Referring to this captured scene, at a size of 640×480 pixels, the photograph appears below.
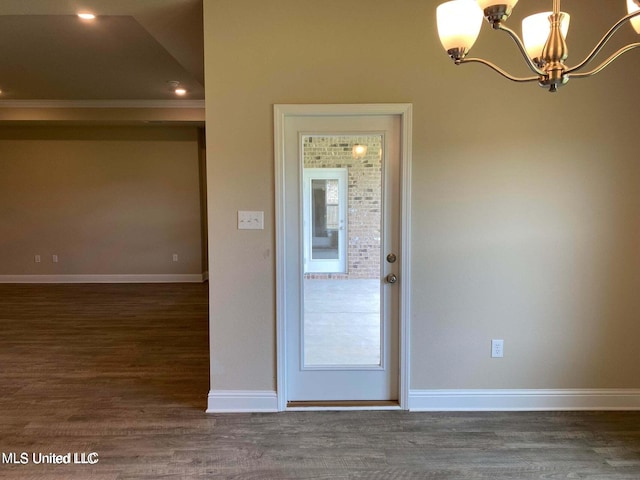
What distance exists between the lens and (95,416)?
2498 mm

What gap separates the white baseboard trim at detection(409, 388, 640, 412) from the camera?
2551 millimetres

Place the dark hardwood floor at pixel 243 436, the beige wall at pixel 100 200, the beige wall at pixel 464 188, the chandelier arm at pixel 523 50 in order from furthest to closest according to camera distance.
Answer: the beige wall at pixel 100 200 < the beige wall at pixel 464 188 < the dark hardwood floor at pixel 243 436 < the chandelier arm at pixel 523 50

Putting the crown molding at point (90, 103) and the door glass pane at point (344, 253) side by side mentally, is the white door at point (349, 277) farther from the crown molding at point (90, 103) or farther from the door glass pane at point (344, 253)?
the crown molding at point (90, 103)

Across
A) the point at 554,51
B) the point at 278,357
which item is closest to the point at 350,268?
the point at 278,357

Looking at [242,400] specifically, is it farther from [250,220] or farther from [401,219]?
[401,219]

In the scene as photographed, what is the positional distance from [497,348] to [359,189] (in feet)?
4.61

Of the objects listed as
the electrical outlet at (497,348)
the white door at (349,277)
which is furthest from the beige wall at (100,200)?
the electrical outlet at (497,348)

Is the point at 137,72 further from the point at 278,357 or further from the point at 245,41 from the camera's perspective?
the point at 278,357

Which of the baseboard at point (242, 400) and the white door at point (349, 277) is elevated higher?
the white door at point (349, 277)

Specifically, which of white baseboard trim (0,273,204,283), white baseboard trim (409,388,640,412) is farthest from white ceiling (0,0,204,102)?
white baseboard trim (409,388,640,412)

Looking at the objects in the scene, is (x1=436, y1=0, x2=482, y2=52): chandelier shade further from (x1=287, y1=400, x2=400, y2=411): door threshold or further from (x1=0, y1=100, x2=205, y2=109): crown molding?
(x1=0, y1=100, x2=205, y2=109): crown molding

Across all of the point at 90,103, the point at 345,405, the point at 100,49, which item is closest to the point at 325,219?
the point at 345,405

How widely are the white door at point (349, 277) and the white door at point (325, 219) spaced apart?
35mm

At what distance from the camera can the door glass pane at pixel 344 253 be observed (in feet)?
8.21
